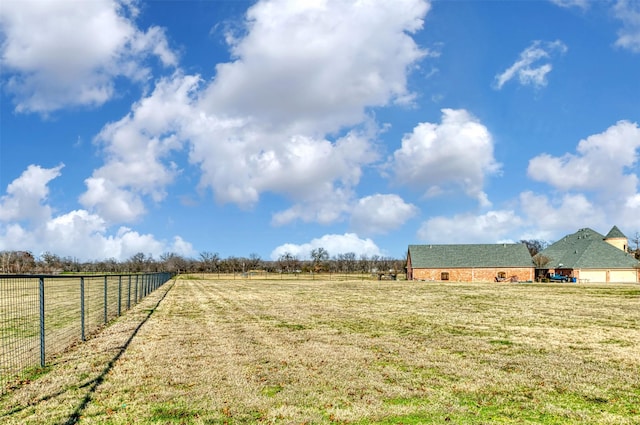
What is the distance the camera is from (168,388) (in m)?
6.77

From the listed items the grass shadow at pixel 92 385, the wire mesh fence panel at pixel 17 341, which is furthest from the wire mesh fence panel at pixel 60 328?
the grass shadow at pixel 92 385

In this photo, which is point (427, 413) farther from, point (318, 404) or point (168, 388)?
point (168, 388)

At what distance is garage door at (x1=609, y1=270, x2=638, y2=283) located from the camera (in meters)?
59.4

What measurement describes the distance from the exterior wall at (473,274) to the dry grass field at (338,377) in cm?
5507

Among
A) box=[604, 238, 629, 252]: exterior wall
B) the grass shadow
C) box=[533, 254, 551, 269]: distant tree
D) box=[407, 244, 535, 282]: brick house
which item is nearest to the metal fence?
the grass shadow

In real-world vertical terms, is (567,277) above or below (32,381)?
below

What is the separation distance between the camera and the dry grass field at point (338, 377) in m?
5.66

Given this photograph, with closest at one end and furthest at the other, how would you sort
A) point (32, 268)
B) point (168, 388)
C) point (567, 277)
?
1. point (168, 388)
2. point (567, 277)
3. point (32, 268)

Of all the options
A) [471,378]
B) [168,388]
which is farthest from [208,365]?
[471,378]

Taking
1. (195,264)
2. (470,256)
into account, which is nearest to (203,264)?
(195,264)

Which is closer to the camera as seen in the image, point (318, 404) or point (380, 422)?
point (380, 422)

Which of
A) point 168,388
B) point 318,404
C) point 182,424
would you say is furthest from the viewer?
point 168,388

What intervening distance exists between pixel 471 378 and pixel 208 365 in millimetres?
4713

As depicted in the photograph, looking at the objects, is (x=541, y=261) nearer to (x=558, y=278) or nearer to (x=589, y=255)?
(x=558, y=278)
